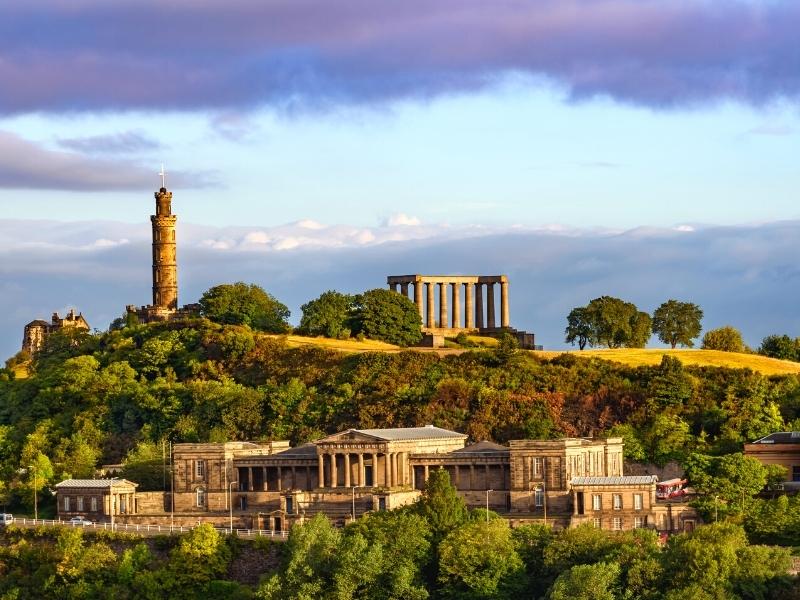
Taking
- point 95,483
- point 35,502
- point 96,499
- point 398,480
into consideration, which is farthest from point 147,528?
point 398,480

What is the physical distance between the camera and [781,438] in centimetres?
15075

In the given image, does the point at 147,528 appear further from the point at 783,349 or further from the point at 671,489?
the point at 783,349

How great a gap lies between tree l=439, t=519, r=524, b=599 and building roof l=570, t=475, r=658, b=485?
10617 mm

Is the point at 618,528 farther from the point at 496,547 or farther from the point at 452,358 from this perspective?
the point at 452,358

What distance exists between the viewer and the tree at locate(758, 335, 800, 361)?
195 metres

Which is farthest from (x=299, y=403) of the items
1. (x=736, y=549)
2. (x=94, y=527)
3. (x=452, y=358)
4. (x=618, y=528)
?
(x=736, y=549)

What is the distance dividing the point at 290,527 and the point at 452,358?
126 feet

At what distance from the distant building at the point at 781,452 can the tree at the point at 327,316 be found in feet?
167

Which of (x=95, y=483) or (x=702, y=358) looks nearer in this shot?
(x=95, y=483)

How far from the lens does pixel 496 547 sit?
5027 inches

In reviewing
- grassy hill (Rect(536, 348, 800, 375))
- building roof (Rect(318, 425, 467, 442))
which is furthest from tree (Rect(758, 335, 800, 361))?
building roof (Rect(318, 425, 467, 442))

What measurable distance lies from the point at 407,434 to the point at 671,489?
60.7 ft

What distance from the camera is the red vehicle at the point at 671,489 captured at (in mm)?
141875

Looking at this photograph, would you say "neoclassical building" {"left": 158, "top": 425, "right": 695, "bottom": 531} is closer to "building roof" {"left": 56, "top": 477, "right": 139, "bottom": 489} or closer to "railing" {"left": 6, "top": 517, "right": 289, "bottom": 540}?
"railing" {"left": 6, "top": 517, "right": 289, "bottom": 540}
